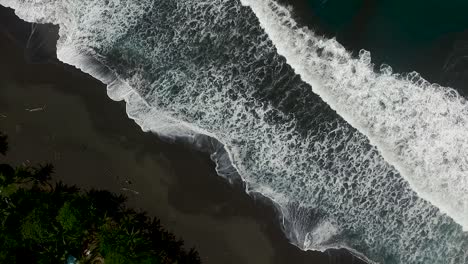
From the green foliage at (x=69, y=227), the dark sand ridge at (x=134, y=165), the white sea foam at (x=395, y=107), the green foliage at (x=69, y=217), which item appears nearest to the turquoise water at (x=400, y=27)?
the white sea foam at (x=395, y=107)

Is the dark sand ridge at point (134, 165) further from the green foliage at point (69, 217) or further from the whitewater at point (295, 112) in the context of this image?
the green foliage at point (69, 217)

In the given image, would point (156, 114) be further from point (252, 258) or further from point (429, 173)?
point (429, 173)

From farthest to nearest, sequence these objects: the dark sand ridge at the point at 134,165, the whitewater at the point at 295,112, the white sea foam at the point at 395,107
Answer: the white sea foam at the point at 395,107 < the whitewater at the point at 295,112 < the dark sand ridge at the point at 134,165

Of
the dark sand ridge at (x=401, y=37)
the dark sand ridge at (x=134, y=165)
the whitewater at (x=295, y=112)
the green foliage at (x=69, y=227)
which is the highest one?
the dark sand ridge at (x=401, y=37)

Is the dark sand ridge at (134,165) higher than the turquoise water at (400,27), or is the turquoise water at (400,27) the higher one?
the turquoise water at (400,27)

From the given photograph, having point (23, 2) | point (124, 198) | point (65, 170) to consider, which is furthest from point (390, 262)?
point (23, 2)

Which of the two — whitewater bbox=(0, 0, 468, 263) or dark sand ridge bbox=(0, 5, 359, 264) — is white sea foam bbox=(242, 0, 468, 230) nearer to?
whitewater bbox=(0, 0, 468, 263)

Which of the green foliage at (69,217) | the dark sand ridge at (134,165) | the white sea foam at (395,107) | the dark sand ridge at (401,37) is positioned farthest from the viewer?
the dark sand ridge at (401,37)
